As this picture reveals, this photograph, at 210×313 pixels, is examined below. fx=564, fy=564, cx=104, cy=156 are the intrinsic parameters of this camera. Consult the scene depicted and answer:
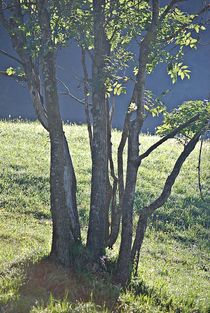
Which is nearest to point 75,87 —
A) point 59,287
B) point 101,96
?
point 101,96

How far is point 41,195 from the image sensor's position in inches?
496

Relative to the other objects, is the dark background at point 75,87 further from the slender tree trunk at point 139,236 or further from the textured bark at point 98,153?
the slender tree trunk at point 139,236

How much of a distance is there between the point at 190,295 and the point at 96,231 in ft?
4.92

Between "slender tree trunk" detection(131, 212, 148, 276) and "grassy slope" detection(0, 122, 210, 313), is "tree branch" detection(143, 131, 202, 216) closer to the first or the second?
"slender tree trunk" detection(131, 212, 148, 276)

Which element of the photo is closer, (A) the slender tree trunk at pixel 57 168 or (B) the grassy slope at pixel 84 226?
(B) the grassy slope at pixel 84 226

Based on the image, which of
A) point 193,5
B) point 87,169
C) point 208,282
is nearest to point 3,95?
point 193,5

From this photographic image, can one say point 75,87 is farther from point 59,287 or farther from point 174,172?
point 59,287

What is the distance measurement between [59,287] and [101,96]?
2.49 meters

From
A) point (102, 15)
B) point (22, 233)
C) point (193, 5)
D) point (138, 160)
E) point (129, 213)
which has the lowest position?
point (22, 233)

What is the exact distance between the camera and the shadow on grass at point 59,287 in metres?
6.18

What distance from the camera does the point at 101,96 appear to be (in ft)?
24.2

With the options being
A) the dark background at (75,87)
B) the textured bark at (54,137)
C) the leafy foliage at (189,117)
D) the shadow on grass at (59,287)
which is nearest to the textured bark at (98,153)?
the textured bark at (54,137)

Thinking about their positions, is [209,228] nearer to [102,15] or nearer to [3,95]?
[102,15]

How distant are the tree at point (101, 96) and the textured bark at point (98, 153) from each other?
0.04ft
